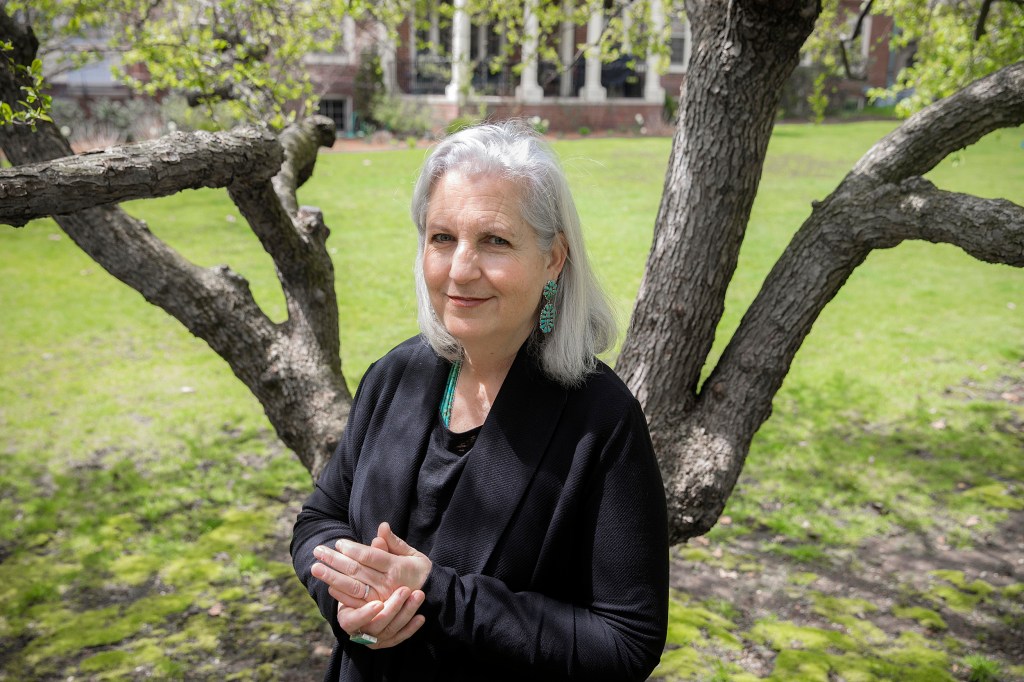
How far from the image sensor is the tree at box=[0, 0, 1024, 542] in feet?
10.5

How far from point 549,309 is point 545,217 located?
22 centimetres

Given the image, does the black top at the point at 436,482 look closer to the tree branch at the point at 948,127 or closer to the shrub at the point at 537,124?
the shrub at the point at 537,124

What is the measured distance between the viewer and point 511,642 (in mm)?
1886

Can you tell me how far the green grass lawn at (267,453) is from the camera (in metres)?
4.79

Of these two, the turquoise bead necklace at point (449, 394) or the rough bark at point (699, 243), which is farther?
the rough bark at point (699, 243)

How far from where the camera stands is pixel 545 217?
2084 mm

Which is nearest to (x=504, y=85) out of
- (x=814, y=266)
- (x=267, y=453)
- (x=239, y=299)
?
(x=267, y=453)

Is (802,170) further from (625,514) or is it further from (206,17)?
(625,514)

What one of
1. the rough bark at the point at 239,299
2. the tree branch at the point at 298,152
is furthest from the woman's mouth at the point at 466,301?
the tree branch at the point at 298,152

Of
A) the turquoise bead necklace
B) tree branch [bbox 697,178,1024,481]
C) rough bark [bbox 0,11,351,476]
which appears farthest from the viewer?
rough bark [bbox 0,11,351,476]

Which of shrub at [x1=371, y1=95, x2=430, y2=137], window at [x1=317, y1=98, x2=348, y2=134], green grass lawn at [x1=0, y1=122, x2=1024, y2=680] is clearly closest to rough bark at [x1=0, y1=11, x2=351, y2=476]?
green grass lawn at [x1=0, y1=122, x2=1024, y2=680]

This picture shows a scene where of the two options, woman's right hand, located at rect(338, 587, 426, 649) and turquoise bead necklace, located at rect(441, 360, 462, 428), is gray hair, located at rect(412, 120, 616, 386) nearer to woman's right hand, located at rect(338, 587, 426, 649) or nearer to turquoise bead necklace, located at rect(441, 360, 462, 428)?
turquoise bead necklace, located at rect(441, 360, 462, 428)

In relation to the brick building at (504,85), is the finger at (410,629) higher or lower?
lower

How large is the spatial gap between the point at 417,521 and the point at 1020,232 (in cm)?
228
